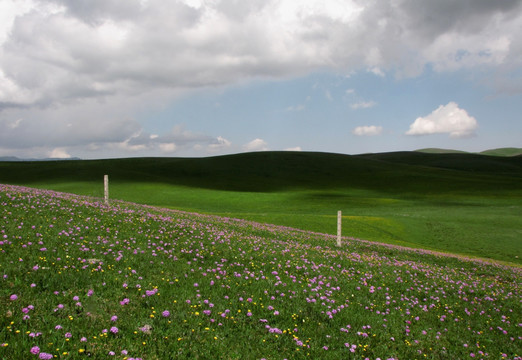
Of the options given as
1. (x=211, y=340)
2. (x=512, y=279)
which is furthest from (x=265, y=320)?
(x=512, y=279)

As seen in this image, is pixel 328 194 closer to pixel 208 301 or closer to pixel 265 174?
pixel 265 174

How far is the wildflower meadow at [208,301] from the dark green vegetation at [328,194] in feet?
74.7

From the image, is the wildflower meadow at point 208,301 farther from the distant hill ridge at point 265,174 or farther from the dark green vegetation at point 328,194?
the distant hill ridge at point 265,174

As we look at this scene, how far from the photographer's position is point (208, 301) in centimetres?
938

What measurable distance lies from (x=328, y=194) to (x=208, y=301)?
70486mm

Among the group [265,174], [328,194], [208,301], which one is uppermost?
[265,174]

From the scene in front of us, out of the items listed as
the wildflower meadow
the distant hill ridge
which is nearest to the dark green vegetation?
the distant hill ridge

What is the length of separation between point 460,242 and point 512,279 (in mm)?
17515

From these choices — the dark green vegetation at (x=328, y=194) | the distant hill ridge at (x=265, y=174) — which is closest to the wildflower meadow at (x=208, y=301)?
the dark green vegetation at (x=328, y=194)

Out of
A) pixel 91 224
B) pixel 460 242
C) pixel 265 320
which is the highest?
pixel 91 224

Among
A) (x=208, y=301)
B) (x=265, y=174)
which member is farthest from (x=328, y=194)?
(x=208, y=301)

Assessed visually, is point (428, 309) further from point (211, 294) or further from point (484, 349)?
point (211, 294)

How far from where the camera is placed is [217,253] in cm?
1488

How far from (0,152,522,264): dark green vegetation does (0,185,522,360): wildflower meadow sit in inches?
896
